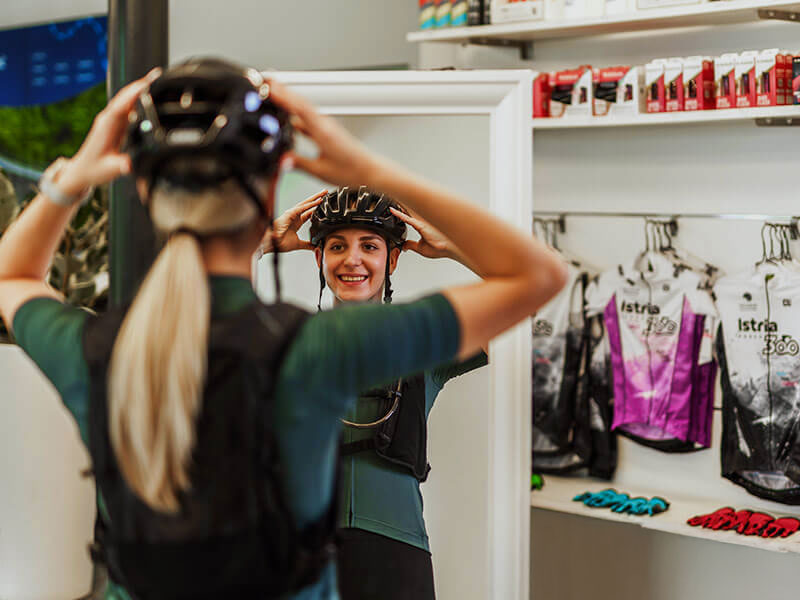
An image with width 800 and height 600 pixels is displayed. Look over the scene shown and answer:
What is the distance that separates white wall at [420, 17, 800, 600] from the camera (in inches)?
131

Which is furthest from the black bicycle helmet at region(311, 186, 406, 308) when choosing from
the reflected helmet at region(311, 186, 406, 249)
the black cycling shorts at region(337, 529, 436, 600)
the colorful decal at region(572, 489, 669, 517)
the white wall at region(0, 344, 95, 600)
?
the white wall at region(0, 344, 95, 600)

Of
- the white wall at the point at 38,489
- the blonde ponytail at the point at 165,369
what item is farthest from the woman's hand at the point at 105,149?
the white wall at the point at 38,489

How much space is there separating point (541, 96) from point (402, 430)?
1719 millimetres

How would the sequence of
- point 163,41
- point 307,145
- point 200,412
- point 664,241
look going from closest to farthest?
point 200,412, point 163,41, point 307,145, point 664,241

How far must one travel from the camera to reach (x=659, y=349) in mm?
3453

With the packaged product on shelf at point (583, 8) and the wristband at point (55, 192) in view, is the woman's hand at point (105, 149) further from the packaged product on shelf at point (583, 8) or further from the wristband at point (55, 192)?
the packaged product on shelf at point (583, 8)

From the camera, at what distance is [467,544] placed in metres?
2.71

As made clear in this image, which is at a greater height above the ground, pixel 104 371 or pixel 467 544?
pixel 104 371

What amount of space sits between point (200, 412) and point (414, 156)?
1827 millimetres

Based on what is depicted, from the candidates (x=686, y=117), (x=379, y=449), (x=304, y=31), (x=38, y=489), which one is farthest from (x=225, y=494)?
(x=304, y=31)

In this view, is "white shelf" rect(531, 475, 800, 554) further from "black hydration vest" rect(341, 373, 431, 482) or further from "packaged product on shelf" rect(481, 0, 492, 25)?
"packaged product on shelf" rect(481, 0, 492, 25)

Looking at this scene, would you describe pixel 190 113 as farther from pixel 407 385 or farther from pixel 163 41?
pixel 163 41

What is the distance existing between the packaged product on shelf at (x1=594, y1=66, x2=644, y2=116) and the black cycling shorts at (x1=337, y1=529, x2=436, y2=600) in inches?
71.8

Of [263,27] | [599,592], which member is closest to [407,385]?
[599,592]
